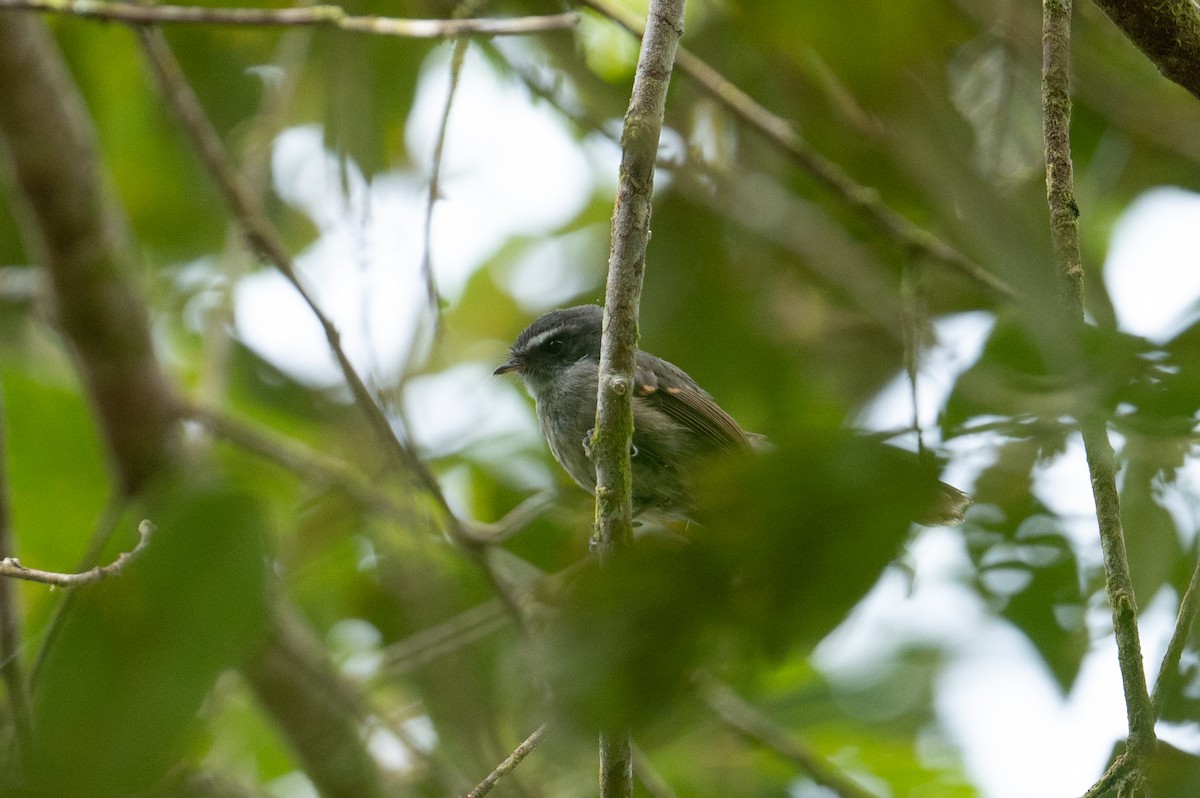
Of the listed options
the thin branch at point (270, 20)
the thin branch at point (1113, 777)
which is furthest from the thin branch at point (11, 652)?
the thin branch at point (1113, 777)

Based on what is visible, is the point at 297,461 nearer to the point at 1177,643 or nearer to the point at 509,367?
the point at 509,367

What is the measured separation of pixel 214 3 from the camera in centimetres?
535

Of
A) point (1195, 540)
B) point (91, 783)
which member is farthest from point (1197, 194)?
point (91, 783)

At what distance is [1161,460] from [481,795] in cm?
159

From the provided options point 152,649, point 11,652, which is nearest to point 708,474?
point 152,649

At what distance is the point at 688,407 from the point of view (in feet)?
14.1

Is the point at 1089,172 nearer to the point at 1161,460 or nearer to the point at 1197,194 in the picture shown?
the point at 1197,194

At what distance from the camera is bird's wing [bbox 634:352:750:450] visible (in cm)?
426

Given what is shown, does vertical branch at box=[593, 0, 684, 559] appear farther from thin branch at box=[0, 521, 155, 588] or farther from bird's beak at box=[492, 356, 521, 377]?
bird's beak at box=[492, 356, 521, 377]

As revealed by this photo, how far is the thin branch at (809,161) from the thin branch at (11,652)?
2.57m

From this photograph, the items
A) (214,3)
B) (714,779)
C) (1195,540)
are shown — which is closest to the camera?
(1195,540)

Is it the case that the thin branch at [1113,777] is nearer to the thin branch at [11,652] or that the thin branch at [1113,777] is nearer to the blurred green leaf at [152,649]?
the blurred green leaf at [152,649]

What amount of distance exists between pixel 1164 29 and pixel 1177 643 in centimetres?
107

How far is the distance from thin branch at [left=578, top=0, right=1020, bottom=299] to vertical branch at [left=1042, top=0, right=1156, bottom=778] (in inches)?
63.3
